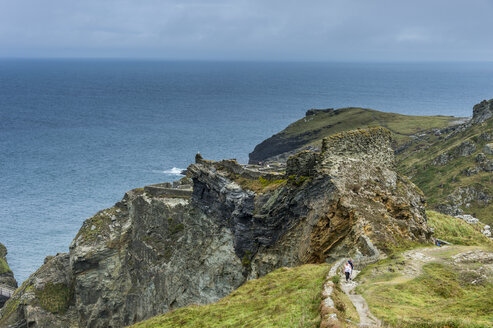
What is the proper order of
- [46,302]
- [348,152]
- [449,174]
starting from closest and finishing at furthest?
[348,152], [46,302], [449,174]

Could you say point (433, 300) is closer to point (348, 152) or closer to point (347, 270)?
point (347, 270)

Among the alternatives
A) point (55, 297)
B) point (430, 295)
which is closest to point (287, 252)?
point (430, 295)

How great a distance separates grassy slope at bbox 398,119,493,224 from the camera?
Answer: 5909 centimetres

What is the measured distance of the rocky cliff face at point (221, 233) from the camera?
28.6m

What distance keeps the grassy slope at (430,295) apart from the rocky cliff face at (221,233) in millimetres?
2777

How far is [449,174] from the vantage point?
222 feet

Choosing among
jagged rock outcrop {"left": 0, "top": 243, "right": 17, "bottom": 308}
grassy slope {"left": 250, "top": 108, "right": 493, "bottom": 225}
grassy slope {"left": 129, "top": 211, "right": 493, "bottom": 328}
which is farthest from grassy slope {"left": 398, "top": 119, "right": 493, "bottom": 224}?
jagged rock outcrop {"left": 0, "top": 243, "right": 17, "bottom": 308}

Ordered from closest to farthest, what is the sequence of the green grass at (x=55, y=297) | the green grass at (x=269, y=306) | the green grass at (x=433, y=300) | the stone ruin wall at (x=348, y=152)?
the green grass at (x=433, y=300) < the green grass at (x=269, y=306) < the stone ruin wall at (x=348, y=152) < the green grass at (x=55, y=297)

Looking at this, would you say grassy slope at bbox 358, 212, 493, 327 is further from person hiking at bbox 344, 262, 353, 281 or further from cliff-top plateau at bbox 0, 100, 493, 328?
person hiking at bbox 344, 262, 353, 281

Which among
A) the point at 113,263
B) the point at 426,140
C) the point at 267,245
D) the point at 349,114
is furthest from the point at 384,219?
the point at 349,114

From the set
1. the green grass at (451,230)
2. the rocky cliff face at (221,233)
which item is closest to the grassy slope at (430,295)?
the rocky cliff face at (221,233)

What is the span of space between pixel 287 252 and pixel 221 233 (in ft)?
27.2

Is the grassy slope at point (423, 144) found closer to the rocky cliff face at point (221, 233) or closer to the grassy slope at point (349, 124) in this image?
the grassy slope at point (349, 124)

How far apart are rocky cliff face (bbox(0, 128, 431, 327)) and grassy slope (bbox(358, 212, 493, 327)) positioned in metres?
2.78
